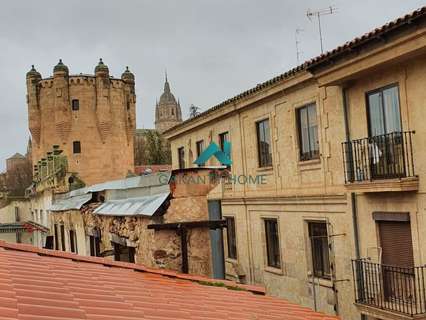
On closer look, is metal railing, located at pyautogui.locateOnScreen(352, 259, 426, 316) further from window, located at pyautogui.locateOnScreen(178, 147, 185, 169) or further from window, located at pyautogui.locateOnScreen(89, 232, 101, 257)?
window, located at pyautogui.locateOnScreen(178, 147, 185, 169)

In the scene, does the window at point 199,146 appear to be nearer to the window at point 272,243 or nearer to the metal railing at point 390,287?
the window at point 272,243

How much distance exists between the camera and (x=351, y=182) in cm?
1177

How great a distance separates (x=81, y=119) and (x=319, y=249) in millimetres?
39622

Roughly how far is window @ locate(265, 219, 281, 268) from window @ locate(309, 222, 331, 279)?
1.80 m

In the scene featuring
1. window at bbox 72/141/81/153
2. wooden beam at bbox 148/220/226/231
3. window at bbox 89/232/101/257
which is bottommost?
window at bbox 89/232/101/257

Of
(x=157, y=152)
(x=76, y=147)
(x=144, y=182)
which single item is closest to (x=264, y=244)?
(x=144, y=182)

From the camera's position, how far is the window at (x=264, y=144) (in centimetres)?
1625

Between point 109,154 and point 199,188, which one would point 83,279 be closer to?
point 199,188

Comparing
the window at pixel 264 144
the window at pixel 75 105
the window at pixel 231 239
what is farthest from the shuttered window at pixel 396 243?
the window at pixel 75 105

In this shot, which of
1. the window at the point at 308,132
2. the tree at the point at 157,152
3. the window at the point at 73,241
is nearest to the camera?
the window at the point at 308,132

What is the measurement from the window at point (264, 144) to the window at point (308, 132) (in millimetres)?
1729

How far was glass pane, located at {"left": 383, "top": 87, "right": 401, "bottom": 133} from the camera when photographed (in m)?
11.1

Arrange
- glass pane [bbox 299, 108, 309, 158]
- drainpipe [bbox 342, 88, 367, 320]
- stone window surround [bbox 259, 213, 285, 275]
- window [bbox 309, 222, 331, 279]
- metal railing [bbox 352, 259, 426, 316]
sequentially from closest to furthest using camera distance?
1. metal railing [bbox 352, 259, 426, 316]
2. drainpipe [bbox 342, 88, 367, 320]
3. window [bbox 309, 222, 331, 279]
4. glass pane [bbox 299, 108, 309, 158]
5. stone window surround [bbox 259, 213, 285, 275]

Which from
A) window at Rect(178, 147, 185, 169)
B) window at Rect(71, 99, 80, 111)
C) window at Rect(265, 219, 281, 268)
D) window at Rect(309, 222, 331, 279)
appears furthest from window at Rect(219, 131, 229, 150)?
window at Rect(71, 99, 80, 111)
